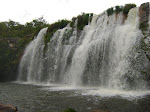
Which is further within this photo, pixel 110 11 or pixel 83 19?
pixel 83 19

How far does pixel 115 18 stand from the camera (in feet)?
54.0

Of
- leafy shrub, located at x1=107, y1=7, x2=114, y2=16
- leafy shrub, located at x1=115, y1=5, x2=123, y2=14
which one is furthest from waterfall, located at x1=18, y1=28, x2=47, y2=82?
leafy shrub, located at x1=115, y1=5, x2=123, y2=14

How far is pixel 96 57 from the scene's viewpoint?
46.7 feet

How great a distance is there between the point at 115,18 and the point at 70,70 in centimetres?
→ 730

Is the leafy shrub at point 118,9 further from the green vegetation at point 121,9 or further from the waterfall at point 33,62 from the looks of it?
the waterfall at point 33,62

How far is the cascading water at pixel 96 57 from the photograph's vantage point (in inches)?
450

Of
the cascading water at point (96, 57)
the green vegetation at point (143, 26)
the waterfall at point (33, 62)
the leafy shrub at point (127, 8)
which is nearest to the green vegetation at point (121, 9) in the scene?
the leafy shrub at point (127, 8)

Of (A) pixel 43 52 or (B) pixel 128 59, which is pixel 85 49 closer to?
(B) pixel 128 59

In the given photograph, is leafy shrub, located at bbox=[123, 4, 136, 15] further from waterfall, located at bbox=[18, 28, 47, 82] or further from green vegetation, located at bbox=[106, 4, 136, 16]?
waterfall, located at bbox=[18, 28, 47, 82]

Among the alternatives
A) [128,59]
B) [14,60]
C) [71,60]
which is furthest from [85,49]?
[14,60]

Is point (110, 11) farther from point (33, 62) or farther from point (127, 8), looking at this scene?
point (33, 62)

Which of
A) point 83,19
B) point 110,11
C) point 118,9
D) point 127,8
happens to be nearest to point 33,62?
point 83,19

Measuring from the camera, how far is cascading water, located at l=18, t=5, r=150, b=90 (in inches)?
450

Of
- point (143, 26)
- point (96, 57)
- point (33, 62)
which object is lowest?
point (33, 62)
